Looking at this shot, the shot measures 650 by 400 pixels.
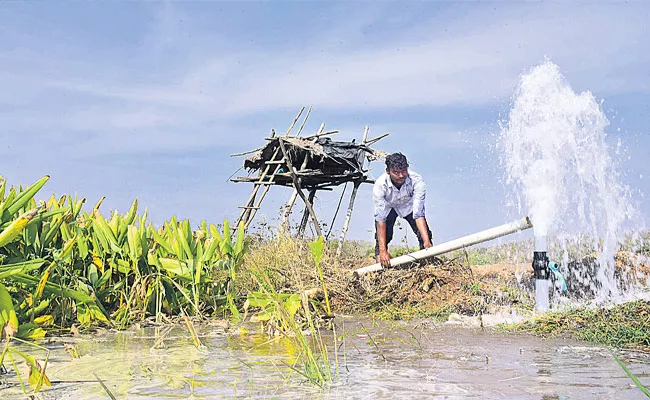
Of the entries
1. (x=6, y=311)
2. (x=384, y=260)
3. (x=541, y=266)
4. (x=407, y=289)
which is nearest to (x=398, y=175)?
(x=384, y=260)

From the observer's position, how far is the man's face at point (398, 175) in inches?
328

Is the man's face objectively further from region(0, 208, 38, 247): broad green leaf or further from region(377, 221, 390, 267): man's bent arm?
region(0, 208, 38, 247): broad green leaf

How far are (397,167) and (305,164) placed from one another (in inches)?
283

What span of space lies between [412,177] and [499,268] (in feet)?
8.35

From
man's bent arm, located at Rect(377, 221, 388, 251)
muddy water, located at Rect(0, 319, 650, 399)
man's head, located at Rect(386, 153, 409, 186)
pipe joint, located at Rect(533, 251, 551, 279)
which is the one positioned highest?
man's head, located at Rect(386, 153, 409, 186)

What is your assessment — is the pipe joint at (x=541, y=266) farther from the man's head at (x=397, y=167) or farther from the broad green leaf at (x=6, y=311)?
the broad green leaf at (x=6, y=311)

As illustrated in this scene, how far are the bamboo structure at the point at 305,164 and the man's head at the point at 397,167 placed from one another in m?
5.77

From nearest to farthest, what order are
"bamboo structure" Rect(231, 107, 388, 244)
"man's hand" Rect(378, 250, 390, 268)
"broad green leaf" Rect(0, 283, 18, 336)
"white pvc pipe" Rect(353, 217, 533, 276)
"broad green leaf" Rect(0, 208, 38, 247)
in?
1. "broad green leaf" Rect(0, 208, 38, 247)
2. "broad green leaf" Rect(0, 283, 18, 336)
3. "white pvc pipe" Rect(353, 217, 533, 276)
4. "man's hand" Rect(378, 250, 390, 268)
5. "bamboo structure" Rect(231, 107, 388, 244)

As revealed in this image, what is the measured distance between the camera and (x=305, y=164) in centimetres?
1532

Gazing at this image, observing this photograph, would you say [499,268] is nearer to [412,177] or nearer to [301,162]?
[412,177]

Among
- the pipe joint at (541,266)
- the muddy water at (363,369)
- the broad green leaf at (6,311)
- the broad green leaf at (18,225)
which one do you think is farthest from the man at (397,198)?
the broad green leaf at (18,225)

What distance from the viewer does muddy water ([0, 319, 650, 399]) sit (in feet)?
10.8

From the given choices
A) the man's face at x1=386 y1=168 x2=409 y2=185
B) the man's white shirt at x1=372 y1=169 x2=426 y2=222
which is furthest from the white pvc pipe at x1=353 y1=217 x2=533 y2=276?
the man's face at x1=386 y1=168 x2=409 y2=185

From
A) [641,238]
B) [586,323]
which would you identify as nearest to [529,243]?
[641,238]
